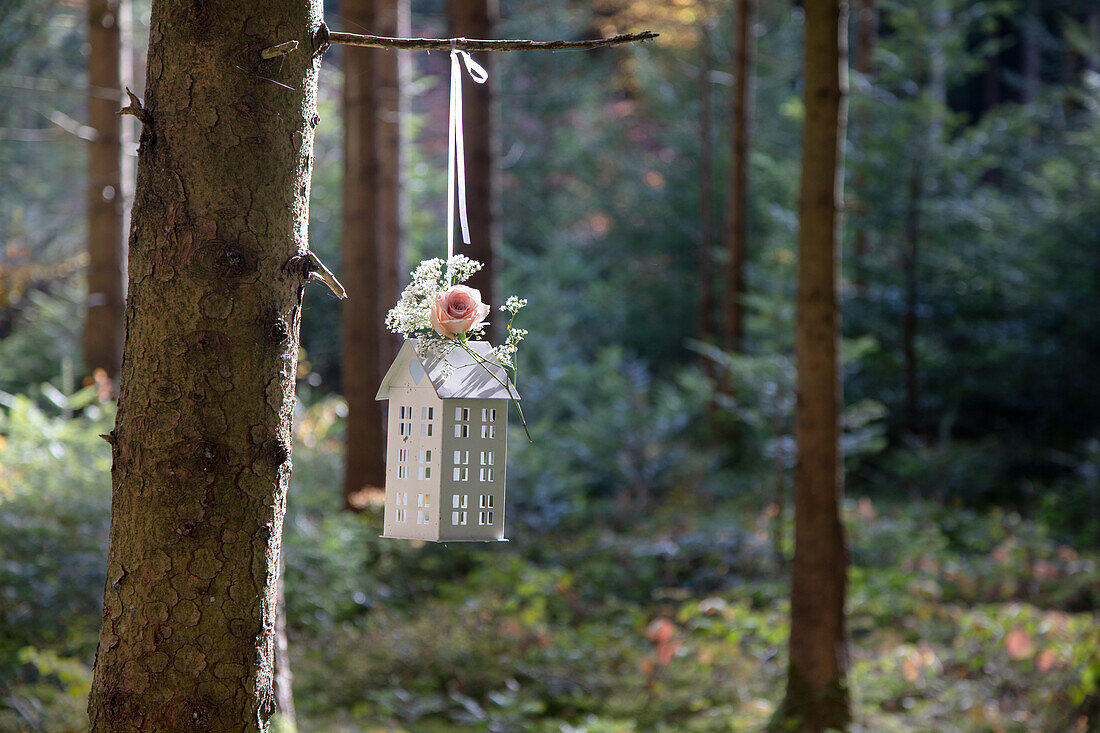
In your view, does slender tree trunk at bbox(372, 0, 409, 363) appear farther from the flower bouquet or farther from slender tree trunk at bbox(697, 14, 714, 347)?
the flower bouquet

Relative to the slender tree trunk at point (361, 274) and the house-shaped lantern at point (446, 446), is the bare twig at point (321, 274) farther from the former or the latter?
the slender tree trunk at point (361, 274)

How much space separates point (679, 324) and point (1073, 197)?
289 inches

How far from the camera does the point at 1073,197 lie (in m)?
11.3

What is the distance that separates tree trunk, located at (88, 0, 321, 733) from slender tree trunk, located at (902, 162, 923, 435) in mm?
11441

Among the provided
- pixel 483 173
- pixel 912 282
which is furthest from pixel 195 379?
pixel 912 282

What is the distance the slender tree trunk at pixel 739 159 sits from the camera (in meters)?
11.7

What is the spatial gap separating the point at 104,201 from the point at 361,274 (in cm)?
411

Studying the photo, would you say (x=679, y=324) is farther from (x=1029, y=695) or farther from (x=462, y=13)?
(x=1029, y=695)

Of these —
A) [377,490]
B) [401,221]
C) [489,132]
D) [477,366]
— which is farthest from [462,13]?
[477,366]

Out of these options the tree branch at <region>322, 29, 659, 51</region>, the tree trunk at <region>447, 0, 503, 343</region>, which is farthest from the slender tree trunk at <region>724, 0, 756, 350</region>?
the tree branch at <region>322, 29, 659, 51</region>

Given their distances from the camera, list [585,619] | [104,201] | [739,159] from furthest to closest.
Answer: [739,159], [104,201], [585,619]

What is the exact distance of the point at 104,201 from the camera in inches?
418

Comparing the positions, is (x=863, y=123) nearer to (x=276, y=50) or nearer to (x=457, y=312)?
(x=457, y=312)

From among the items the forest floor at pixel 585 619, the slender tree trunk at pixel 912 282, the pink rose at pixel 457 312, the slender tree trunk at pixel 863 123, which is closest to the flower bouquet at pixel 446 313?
the pink rose at pixel 457 312
